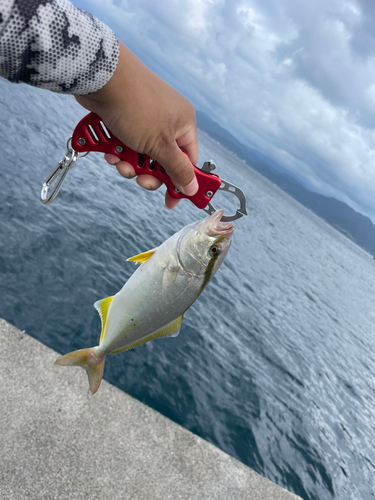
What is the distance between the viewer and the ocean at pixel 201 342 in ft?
24.3

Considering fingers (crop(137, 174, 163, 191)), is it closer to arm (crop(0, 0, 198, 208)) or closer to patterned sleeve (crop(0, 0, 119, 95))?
arm (crop(0, 0, 198, 208))

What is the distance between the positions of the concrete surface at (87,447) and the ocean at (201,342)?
399 millimetres

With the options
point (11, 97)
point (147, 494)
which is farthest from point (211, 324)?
point (11, 97)

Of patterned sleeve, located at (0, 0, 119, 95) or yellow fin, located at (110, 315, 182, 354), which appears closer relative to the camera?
patterned sleeve, located at (0, 0, 119, 95)

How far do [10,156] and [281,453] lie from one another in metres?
13.4

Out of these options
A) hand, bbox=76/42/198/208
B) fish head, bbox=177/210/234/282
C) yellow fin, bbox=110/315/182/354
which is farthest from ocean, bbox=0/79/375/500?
hand, bbox=76/42/198/208

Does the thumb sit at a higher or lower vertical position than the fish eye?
higher

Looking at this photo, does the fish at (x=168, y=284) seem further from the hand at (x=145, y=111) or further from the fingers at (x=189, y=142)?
the fingers at (x=189, y=142)

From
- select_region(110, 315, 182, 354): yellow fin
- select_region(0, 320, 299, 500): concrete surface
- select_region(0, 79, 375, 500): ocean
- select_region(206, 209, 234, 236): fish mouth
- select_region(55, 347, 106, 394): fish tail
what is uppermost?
select_region(206, 209, 234, 236): fish mouth

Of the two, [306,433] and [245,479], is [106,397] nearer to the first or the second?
[245,479]

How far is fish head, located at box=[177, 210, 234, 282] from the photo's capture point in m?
2.27

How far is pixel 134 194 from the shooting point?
68.3ft

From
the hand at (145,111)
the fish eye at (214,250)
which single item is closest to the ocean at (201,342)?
the fish eye at (214,250)

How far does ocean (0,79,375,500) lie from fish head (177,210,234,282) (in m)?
3.12
